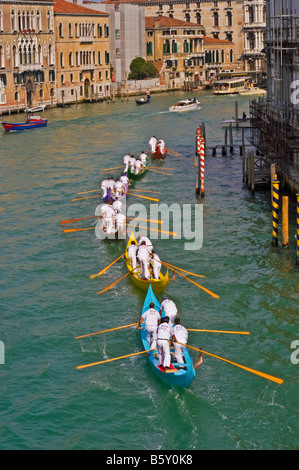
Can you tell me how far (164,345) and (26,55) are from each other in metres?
62.8

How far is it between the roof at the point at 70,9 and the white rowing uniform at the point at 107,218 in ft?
186

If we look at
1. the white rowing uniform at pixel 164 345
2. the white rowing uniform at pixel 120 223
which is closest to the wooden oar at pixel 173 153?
the white rowing uniform at pixel 120 223

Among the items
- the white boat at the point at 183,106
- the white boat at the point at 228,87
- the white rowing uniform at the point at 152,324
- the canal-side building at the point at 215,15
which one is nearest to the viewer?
the white rowing uniform at the point at 152,324

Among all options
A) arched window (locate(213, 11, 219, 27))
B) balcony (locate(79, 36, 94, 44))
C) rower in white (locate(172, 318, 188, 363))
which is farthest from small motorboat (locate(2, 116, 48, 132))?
arched window (locate(213, 11, 219, 27))

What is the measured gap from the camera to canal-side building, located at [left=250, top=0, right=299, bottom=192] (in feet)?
95.7

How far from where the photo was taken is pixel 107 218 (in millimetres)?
27641

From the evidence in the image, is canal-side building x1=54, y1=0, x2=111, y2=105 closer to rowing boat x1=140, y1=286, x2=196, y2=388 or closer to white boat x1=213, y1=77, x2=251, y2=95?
white boat x1=213, y1=77, x2=251, y2=95

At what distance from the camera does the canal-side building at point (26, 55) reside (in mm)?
72375

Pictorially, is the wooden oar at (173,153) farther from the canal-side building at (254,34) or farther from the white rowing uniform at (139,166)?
the canal-side building at (254,34)

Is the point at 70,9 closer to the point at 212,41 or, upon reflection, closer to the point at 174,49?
the point at 174,49

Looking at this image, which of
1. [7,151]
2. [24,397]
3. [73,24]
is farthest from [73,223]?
[73,24]

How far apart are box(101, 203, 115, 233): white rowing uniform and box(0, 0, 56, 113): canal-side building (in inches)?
1813

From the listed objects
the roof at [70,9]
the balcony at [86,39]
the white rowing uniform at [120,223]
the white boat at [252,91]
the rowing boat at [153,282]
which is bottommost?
the rowing boat at [153,282]
